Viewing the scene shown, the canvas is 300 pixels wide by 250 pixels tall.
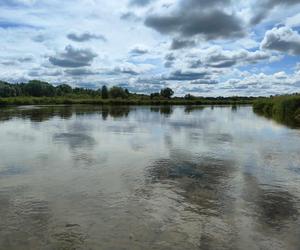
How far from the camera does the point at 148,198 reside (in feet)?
33.4

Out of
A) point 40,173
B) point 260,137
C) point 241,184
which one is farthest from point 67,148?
point 260,137

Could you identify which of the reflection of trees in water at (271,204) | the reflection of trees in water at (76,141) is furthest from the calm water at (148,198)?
the reflection of trees in water at (76,141)

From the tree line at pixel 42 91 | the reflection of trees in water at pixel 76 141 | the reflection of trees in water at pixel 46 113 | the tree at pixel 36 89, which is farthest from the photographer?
the tree at pixel 36 89

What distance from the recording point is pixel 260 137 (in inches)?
992

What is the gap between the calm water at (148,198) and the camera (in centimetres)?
753

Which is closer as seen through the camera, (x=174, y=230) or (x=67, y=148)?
(x=174, y=230)

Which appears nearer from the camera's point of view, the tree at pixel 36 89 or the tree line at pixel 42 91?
the tree line at pixel 42 91

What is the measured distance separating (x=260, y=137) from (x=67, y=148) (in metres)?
13.5

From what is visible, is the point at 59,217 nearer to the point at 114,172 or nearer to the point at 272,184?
the point at 114,172

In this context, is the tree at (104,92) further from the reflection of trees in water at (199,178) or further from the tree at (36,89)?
the reflection of trees in water at (199,178)

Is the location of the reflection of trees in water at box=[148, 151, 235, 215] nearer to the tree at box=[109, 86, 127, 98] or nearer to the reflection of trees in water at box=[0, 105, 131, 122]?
the reflection of trees in water at box=[0, 105, 131, 122]

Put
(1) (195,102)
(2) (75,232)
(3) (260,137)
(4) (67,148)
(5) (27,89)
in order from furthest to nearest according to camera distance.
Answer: (5) (27,89) < (1) (195,102) < (3) (260,137) < (4) (67,148) < (2) (75,232)

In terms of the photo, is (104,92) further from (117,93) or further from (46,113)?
(46,113)

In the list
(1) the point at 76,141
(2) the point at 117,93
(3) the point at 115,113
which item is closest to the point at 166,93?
(2) the point at 117,93
